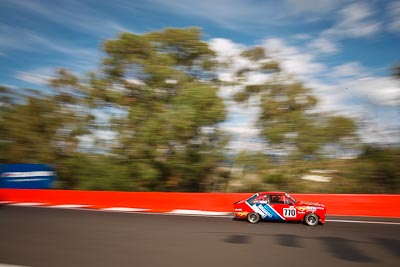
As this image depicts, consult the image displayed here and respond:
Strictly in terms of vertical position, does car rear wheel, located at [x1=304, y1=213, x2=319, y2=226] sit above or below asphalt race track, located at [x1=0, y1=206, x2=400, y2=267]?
above

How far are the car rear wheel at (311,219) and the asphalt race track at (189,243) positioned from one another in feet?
0.94

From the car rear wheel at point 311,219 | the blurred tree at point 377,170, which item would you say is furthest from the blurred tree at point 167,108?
the car rear wheel at point 311,219

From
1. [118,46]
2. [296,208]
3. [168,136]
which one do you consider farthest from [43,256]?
[118,46]

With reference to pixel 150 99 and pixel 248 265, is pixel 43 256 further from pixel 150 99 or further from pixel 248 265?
pixel 150 99

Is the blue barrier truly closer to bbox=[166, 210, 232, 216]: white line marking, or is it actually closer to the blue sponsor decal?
bbox=[166, 210, 232, 216]: white line marking

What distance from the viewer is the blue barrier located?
19.5m

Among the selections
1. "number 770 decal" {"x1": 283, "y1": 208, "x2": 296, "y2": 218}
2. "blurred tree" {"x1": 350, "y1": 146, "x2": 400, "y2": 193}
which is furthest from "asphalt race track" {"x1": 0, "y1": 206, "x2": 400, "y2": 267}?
"blurred tree" {"x1": 350, "y1": 146, "x2": 400, "y2": 193}

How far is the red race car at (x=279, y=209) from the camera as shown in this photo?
32.4 feet

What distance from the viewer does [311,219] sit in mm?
9883

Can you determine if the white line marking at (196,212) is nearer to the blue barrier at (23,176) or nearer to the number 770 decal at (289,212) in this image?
the number 770 decal at (289,212)

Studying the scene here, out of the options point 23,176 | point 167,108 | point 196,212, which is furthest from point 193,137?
point 23,176

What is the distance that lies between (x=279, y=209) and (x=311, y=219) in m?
1.06

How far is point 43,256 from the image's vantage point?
6.48 meters

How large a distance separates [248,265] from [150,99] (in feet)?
54.5
